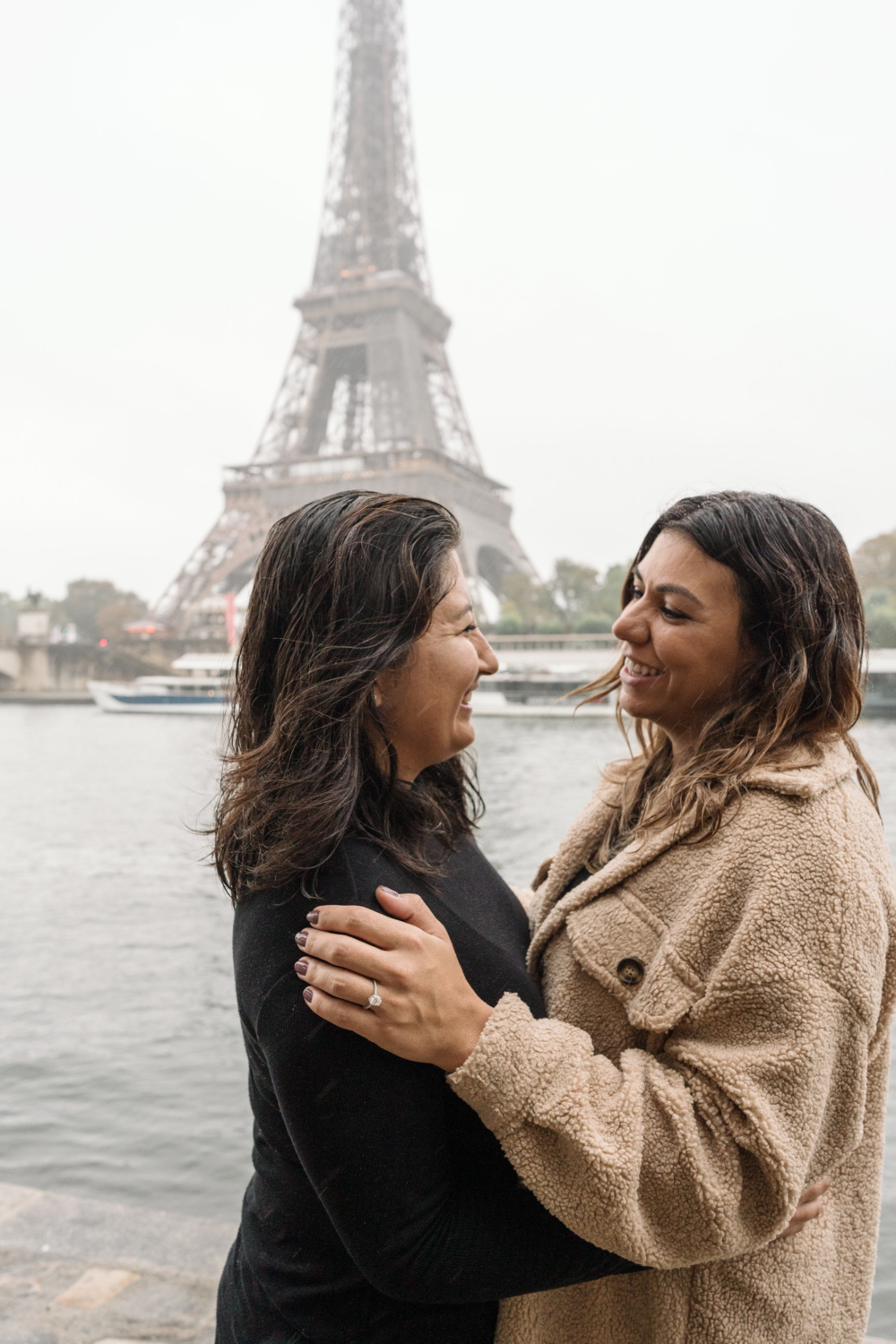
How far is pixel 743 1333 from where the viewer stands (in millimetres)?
1045

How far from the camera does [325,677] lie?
1035 mm

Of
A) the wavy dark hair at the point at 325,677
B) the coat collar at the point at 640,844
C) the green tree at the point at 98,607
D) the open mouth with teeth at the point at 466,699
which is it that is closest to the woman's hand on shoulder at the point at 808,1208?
the coat collar at the point at 640,844

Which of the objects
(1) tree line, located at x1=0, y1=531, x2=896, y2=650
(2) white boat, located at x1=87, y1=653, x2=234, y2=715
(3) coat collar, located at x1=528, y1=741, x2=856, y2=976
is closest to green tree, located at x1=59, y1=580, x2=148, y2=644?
(1) tree line, located at x1=0, y1=531, x2=896, y2=650

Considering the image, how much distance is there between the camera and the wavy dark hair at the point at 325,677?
3.28 feet

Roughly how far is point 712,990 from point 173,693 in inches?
1290

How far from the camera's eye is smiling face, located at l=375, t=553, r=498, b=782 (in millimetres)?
1094

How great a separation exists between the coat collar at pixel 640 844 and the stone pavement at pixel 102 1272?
121 cm

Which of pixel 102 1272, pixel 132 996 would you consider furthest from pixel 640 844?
pixel 132 996

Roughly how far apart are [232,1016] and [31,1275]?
3.16 m

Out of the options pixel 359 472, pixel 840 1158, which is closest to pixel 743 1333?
pixel 840 1158

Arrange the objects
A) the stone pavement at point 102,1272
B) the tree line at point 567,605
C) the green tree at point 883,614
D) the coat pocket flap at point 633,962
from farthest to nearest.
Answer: the tree line at point 567,605 → the green tree at point 883,614 → the stone pavement at point 102,1272 → the coat pocket flap at point 633,962

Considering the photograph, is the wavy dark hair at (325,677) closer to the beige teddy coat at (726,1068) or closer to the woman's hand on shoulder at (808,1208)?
the beige teddy coat at (726,1068)

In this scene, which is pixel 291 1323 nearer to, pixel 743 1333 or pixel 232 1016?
pixel 743 1333

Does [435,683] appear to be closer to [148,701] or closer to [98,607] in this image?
[148,701]
